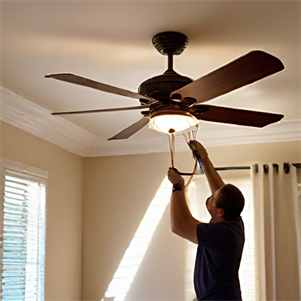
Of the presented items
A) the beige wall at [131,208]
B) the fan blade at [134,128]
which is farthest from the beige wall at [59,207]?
the fan blade at [134,128]

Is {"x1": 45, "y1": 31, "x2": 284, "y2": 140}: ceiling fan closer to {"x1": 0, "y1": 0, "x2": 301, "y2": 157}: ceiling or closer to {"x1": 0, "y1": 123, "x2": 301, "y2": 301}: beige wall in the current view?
{"x1": 0, "y1": 0, "x2": 301, "y2": 157}: ceiling

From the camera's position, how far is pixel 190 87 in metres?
2.02

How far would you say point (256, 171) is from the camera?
4.03m

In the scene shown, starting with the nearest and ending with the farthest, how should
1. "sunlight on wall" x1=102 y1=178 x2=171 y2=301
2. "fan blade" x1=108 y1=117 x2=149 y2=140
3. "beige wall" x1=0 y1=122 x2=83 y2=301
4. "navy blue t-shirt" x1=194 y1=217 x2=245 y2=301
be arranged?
1. "navy blue t-shirt" x1=194 y1=217 x2=245 y2=301
2. "fan blade" x1=108 y1=117 x2=149 y2=140
3. "beige wall" x1=0 y1=122 x2=83 y2=301
4. "sunlight on wall" x1=102 y1=178 x2=171 y2=301

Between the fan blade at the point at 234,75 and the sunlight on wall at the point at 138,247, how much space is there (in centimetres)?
227

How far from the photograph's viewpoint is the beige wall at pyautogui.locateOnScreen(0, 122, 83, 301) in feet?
11.8

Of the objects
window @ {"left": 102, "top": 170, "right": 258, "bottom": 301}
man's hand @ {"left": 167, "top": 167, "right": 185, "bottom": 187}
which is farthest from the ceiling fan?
window @ {"left": 102, "top": 170, "right": 258, "bottom": 301}

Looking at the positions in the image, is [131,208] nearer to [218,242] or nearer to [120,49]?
[120,49]

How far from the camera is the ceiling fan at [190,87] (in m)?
1.80

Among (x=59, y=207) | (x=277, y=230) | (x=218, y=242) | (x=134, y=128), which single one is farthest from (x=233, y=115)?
(x=59, y=207)

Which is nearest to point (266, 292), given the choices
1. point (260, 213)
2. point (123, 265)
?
point (260, 213)

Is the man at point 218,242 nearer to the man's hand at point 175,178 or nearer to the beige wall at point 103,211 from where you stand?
the man's hand at point 175,178

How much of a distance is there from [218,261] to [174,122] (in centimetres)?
70

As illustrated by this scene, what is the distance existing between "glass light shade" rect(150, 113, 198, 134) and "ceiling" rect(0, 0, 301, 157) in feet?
1.37
